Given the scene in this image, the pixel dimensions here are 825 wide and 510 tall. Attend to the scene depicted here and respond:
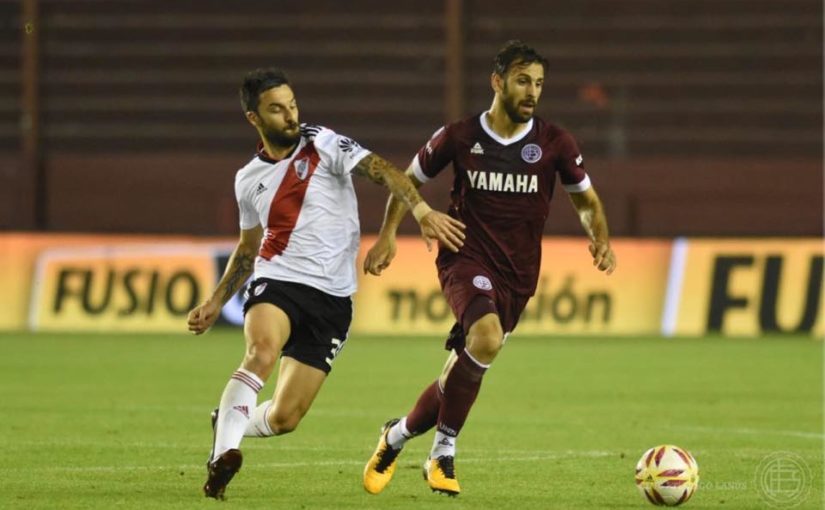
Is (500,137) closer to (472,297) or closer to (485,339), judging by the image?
(472,297)

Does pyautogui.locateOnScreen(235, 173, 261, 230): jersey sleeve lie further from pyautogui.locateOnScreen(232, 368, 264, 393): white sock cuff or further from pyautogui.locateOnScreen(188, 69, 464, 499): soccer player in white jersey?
pyautogui.locateOnScreen(232, 368, 264, 393): white sock cuff

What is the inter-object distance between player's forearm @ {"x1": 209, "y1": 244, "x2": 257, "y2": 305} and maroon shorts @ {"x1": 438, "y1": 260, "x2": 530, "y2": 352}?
96 cm

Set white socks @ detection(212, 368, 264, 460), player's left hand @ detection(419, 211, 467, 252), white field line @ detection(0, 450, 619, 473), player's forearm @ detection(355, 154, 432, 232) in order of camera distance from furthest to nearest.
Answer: white field line @ detection(0, 450, 619, 473) < player's forearm @ detection(355, 154, 432, 232) < player's left hand @ detection(419, 211, 467, 252) < white socks @ detection(212, 368, 264, 460)

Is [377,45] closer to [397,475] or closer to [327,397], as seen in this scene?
[327,397]

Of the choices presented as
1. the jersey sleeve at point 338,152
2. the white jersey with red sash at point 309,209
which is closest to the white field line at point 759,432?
the white jersey with red sash at point 309,209

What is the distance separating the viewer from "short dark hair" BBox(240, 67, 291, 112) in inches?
338

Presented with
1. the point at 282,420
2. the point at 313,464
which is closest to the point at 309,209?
the point at 282,420

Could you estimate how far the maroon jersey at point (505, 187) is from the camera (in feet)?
29.3

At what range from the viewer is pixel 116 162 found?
84.4ft

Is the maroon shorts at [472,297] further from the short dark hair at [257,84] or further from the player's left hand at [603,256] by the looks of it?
the short dark hair at [257,84]

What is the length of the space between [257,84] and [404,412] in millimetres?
4661

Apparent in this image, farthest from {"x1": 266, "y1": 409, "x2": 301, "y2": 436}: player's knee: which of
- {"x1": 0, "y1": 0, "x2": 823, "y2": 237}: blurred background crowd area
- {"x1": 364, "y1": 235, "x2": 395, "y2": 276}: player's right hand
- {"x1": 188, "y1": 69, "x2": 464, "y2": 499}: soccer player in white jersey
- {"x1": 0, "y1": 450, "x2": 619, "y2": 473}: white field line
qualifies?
{"x1": 0, "y1": 0, "x2": 823, "y2": 237}: blurred background crowd area

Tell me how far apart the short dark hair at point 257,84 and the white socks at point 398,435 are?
1.70 m

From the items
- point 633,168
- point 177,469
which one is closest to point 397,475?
point 177,469
